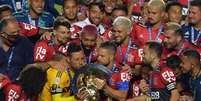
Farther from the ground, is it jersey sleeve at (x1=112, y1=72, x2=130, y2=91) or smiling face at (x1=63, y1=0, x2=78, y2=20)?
smiling face at (x1=63, y1=0, x2=78, y2=20)

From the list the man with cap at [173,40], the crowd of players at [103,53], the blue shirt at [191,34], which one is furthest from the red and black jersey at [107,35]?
the blue shirt at [191,34]

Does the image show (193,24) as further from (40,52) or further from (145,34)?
(40,52)

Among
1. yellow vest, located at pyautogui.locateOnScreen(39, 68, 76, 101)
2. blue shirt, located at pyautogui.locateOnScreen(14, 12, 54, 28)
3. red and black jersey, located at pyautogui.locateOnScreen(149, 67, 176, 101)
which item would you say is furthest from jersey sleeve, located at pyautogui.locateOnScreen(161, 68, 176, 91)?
blue shirt, located at pyautogui.locateOnScreen(14, 12, 54, 28)

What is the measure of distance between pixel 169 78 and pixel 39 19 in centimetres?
301

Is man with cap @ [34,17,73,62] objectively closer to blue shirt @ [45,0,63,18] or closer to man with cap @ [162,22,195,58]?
man with cap @ [162,22,195,58]

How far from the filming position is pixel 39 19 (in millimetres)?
9461

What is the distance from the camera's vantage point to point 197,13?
8.96 m

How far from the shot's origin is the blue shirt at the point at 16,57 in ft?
25.9

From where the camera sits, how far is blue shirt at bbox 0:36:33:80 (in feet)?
25.9

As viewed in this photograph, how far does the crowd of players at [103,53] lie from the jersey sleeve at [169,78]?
12mm

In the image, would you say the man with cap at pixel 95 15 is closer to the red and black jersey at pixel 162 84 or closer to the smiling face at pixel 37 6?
the smiling face at pixel 37 6

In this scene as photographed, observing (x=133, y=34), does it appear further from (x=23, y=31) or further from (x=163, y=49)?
(x=23, y=31)

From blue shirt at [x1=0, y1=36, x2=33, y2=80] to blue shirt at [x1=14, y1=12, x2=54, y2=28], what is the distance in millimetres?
1283

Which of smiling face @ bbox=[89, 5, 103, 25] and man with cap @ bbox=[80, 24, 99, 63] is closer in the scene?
man with cap @ bbox=[80, 24, 99, 63]
